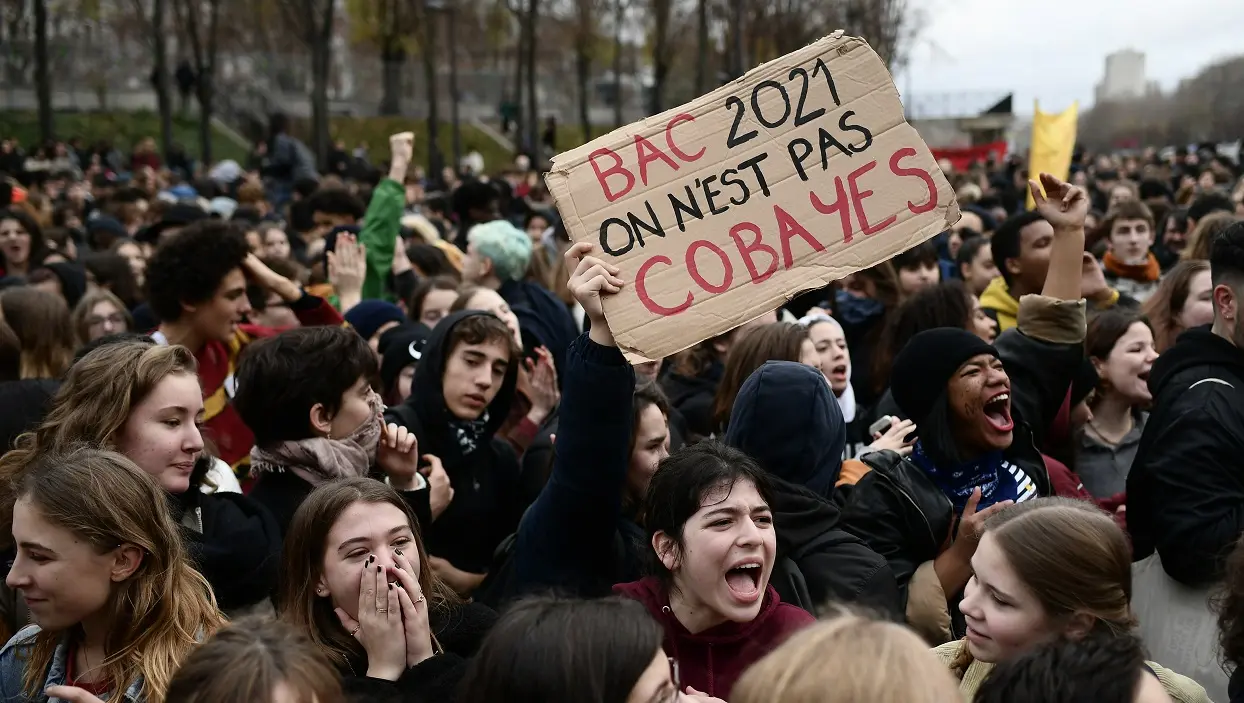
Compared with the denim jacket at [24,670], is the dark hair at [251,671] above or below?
above

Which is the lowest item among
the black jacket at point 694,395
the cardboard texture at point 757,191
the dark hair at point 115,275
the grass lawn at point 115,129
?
the grass lawn at point 115,129

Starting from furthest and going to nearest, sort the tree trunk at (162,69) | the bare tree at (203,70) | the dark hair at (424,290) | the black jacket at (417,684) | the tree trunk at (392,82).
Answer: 1. the tree trunk at (392,82)
2. the bare tree at (203,70)
3. the tree trunk at (162,69)
4. the dark hair at (424,290)
5. the black jacket at (417,684)

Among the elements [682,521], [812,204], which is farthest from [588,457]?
[812,204]

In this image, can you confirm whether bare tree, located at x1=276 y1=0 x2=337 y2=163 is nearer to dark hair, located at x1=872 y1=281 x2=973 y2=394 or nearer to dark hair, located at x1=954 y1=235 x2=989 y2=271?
dark hair, located at x1=954 y1=235 x2=989 y2=271

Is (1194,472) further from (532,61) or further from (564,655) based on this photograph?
(532,61)

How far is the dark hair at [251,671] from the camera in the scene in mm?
2508

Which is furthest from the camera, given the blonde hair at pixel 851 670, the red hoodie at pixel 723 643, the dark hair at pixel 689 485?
the dark hair at pixel 689 485

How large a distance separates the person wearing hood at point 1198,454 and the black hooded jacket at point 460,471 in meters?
2.25

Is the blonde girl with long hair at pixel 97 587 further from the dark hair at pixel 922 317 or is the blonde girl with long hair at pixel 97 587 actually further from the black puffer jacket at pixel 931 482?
the dark hair at pixel 922 317

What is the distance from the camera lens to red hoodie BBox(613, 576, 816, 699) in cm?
331

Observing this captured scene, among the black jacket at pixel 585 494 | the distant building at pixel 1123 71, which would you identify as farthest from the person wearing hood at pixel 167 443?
the distant building at pixel 1123 71

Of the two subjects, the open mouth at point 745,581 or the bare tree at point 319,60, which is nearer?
the open mouth at point 745,581

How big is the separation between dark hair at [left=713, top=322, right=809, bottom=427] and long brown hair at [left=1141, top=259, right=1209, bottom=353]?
6.10ft

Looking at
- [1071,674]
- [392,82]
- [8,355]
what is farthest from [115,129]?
[1071,674]
